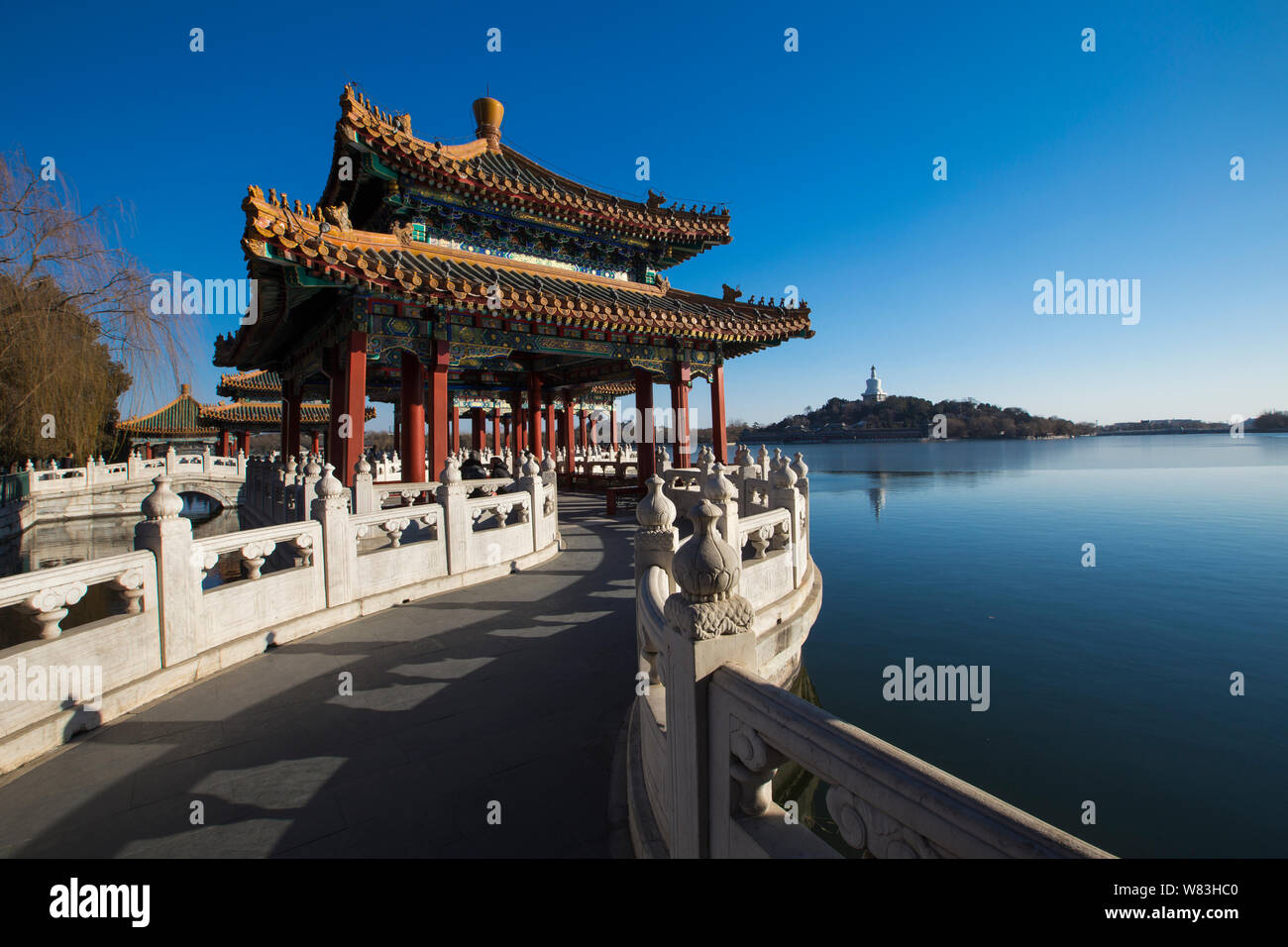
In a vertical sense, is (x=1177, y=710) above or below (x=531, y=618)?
below

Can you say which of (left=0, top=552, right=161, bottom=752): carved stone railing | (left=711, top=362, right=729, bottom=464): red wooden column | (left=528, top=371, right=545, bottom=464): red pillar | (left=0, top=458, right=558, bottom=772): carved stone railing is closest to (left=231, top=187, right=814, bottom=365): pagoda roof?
(left=711, top=362, right=729, bottom=464): red wooden column

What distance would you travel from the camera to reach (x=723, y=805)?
2.17 meters

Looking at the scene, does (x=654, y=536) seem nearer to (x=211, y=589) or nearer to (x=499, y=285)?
(x=211, y=589)

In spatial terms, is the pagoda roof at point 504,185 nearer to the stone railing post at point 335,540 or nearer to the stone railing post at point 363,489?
the stone railing post at point 363,489

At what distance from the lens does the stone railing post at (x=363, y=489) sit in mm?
8359

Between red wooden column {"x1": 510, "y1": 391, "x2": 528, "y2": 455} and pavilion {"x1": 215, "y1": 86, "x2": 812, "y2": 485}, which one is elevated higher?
pavilion {"x1": 215, "y1": 86, "x2": 812, "y2": 485}

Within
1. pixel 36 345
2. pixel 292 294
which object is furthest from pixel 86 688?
pixel 36 345

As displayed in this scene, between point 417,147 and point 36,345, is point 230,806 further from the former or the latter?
point 36,345

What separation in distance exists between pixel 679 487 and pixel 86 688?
1074cm

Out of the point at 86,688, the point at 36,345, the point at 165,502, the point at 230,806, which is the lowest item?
the point at 230,806

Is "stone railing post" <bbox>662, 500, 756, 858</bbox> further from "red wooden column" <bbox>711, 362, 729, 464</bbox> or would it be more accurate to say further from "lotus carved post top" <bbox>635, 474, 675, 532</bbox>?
"red wooden column" <bbox>711, 362, 729, 464</bbox>

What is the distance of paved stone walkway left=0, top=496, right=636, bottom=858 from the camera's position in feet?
9.41

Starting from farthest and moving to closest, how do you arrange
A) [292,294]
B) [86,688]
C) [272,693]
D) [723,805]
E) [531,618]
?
[292,294], [531,618], [272,693], [86,688], [723,805]

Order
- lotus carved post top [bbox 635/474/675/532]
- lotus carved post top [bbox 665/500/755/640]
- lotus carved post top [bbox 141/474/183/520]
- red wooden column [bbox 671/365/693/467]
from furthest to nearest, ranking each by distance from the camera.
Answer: red wooden column [bbox 671/365/693/467] < lotus carved post top [bbox 141/474/183/520] < lotus carved post top [bbox 635/474/675/532] < lotus carved post top [bbox 665/500/755/640]
